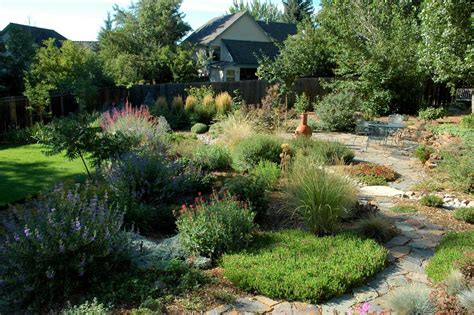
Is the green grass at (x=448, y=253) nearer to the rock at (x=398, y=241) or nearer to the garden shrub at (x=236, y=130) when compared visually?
the rock at (x=398, y=241)

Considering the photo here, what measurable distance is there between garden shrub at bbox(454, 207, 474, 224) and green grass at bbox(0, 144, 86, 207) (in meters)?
6.24

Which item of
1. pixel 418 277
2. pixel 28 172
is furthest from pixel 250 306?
pixel 28 172

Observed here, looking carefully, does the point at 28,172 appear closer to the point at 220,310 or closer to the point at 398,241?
the point at 220,310

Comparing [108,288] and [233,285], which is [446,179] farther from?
[108,288]

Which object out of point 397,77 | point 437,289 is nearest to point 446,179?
point 437,289

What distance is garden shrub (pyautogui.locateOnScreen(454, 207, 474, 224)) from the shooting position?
18.0 feet

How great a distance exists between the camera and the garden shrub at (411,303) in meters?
3.06

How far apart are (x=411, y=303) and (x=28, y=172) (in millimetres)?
7873

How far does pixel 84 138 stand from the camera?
20.7ft

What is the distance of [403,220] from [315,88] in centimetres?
1556

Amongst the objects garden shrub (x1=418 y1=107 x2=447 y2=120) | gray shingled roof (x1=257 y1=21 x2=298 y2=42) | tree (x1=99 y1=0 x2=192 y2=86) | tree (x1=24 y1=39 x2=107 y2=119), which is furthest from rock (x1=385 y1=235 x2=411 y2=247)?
gray shingled roof (x1=257 y1=21 x2=298 y2=42)

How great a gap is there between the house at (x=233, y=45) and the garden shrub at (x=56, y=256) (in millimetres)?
28108

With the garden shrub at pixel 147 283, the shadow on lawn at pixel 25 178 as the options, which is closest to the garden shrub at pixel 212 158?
the shadow on lawn at pixel 25 178

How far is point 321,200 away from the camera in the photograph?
4887 mm
